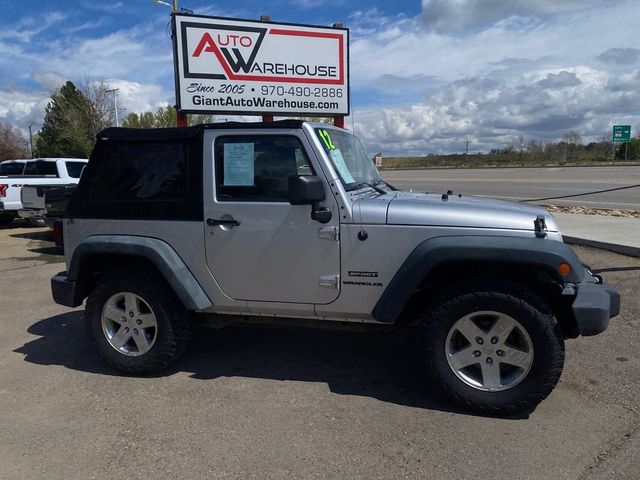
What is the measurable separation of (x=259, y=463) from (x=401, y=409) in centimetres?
107

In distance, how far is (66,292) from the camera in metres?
4.24

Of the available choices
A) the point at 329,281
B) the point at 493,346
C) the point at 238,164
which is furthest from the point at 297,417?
the point at 238,164

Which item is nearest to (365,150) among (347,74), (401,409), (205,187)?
(205,187)

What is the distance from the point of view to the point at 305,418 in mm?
3416

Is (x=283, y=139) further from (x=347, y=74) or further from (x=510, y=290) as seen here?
(x=347, y=74)

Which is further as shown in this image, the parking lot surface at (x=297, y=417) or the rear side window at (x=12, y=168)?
the rear side window at (x=12, y=168)

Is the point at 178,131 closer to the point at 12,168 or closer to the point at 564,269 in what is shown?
the point at 564,269

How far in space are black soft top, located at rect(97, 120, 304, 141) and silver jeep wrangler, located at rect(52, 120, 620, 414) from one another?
0.04 feet

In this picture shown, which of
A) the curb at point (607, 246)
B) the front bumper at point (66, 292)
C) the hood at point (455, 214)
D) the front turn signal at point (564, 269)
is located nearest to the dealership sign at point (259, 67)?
the curb at point (607, 246)

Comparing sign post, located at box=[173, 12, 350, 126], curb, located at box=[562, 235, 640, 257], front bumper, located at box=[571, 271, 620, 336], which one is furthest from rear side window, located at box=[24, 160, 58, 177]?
front bumper, located at box=[571, 271, 620, 336]

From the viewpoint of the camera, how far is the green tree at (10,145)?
6400cm

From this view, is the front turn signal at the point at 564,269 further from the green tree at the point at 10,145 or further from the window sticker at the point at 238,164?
the green tree at the point at 10,145

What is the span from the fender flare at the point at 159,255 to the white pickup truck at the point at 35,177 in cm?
982

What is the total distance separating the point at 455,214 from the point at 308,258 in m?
1.05
